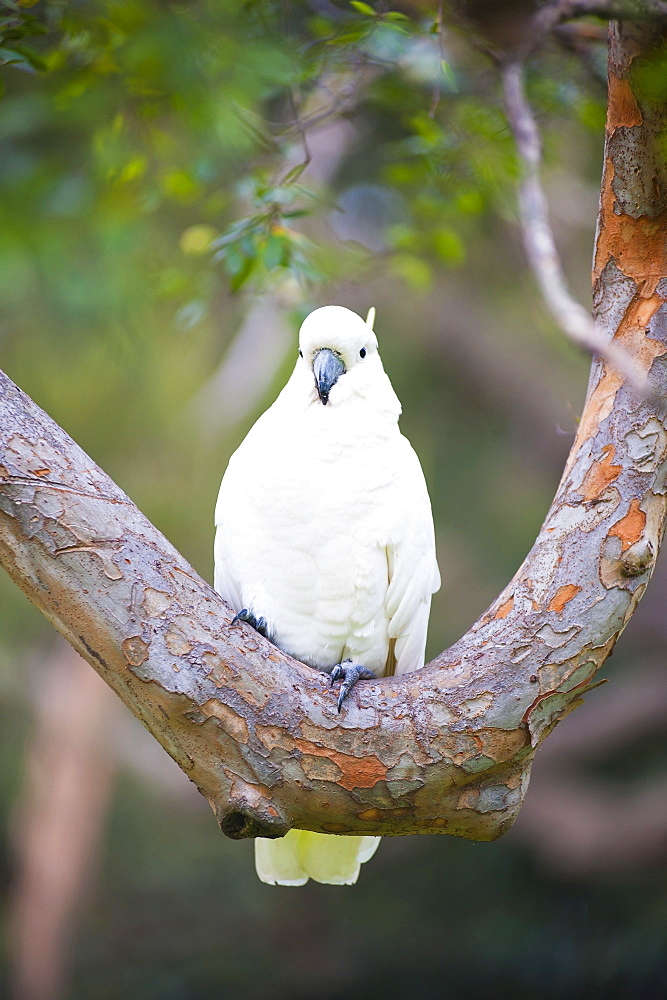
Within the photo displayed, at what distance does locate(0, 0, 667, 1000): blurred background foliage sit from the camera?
2609mm

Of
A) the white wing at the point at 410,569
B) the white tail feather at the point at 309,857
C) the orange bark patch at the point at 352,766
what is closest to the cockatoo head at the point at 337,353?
the white wing at the point at 410,569

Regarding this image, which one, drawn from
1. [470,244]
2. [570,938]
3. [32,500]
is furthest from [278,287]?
[570,938]

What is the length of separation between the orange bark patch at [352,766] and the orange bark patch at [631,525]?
0.59 meters

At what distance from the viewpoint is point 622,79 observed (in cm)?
150

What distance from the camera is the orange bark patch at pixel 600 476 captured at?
5.16ft

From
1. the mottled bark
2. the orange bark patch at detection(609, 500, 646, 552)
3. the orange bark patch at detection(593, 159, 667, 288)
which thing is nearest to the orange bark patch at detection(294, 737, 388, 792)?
the mottled bark

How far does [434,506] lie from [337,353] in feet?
9.44

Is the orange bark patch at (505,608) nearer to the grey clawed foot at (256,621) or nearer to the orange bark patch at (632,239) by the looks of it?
the grey clawed foot at (256,621)

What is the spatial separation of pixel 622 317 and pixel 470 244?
2712mm

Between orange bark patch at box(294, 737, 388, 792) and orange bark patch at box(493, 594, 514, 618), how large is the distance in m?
0.34

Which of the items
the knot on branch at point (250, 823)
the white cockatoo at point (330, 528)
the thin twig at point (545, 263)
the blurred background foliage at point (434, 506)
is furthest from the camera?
the blurred background foliage at point (434, 506)

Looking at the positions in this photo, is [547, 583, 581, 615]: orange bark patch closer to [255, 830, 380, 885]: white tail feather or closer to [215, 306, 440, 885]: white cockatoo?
[215, 306, 440, 885]: white cockatoo

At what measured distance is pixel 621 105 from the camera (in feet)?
5.01

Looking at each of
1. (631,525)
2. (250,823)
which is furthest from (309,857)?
(631,525)
